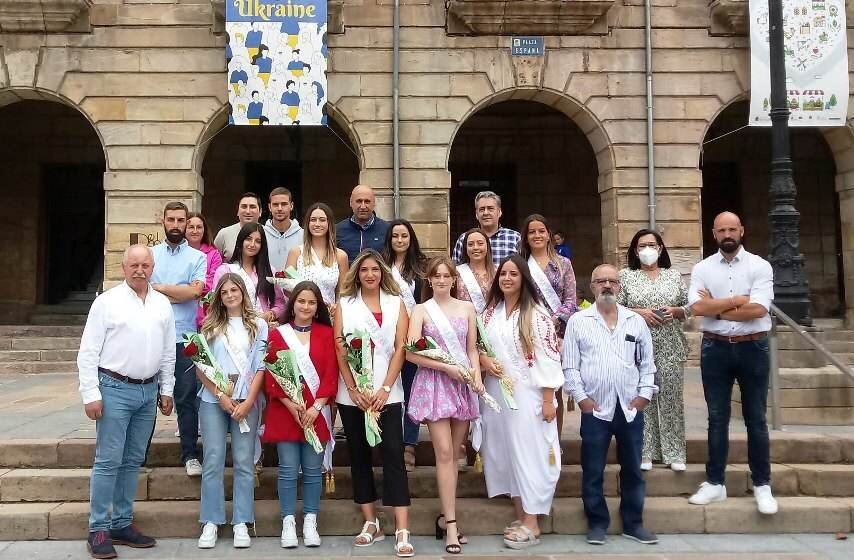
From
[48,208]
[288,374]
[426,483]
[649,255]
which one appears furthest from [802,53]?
[48,208]

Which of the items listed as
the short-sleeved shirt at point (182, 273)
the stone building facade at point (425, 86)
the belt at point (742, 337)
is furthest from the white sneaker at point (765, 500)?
the stone building facade at point (425, 86)

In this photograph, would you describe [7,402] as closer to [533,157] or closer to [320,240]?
[320,240]

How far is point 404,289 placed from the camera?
206 inches

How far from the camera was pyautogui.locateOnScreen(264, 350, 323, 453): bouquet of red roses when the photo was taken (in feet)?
14.7

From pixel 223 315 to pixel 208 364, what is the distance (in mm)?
390

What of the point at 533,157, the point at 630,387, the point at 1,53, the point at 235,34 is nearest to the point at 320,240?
the point at 630,387

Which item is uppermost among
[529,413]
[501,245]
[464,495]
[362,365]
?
[501,245]

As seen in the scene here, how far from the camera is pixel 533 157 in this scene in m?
15.8

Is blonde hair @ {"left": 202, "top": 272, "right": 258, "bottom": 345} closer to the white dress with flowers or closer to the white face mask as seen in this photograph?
the white dress with flowers

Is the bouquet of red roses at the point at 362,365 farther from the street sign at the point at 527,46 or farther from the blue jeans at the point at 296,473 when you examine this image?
the street sign at the point at 527,46

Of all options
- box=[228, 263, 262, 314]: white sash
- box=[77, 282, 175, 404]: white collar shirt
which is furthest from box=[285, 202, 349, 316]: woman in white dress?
box=[77, 282, 175, 404]: white collar shirt

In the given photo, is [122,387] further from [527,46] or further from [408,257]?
[527,46]

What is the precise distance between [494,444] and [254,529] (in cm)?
189

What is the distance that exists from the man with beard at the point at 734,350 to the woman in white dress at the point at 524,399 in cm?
132
